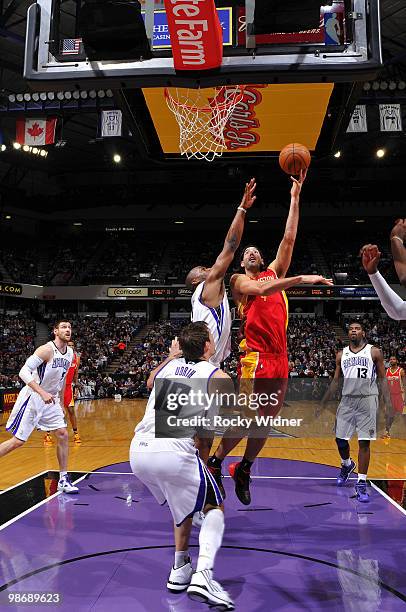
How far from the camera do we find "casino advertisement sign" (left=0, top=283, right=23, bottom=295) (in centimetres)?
2409

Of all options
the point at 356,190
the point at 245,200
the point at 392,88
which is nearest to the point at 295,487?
the point at 245,200

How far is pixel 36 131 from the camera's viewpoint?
45.1ft

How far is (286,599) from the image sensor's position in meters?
3.29

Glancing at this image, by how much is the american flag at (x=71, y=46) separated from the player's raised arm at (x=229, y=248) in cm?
178

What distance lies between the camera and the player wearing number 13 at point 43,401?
18.4ft

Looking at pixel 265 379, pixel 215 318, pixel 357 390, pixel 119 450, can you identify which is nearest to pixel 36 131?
pixel 119 450

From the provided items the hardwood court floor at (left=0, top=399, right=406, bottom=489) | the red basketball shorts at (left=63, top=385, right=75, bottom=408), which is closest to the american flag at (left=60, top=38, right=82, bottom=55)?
the hardwood court floor at (left=0, top=399, right=406, bottom=489)

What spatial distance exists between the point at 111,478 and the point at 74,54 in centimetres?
493

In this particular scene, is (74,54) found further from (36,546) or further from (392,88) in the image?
(392,88)

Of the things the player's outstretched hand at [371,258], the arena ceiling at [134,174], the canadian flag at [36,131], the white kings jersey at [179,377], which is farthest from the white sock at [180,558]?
the arena ceiling at [134,174]

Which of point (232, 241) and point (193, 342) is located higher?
point (232, 241)

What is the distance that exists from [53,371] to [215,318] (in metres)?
2.34

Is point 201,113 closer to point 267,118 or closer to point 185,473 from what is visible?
point 267,118

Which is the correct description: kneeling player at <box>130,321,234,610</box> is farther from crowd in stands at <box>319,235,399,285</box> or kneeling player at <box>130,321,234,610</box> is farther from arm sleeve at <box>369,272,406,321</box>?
crowd in stands at <box>319,235,399,285</box>
